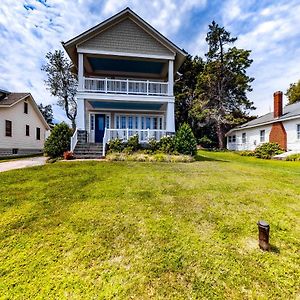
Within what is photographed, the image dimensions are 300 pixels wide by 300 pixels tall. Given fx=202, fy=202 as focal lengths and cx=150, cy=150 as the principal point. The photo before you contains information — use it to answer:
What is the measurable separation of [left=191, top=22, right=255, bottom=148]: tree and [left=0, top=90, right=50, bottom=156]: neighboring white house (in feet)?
67.5

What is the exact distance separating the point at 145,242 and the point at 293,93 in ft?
137

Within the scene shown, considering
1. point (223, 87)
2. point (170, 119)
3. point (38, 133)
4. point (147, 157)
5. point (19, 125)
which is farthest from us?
point (223, 87)

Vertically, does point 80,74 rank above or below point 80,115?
above

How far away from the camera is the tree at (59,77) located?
2894cm

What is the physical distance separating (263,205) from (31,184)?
6551 mm

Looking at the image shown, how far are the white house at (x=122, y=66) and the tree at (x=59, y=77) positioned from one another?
16.0 m

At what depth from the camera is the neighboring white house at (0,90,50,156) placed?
18.7m

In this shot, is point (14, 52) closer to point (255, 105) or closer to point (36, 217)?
point (36, 217)

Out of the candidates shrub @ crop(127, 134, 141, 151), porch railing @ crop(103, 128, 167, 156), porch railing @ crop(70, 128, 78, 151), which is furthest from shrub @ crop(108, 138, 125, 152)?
porch railing @ crop(70, 128, 78, 151)

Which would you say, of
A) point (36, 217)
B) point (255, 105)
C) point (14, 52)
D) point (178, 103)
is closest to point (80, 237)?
point (36, 217)

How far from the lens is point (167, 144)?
42.5 feet

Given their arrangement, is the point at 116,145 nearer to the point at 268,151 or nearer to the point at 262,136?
the point at 268,151

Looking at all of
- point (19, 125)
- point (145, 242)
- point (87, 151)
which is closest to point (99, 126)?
point (87, 151)

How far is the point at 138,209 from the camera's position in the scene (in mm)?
4578
